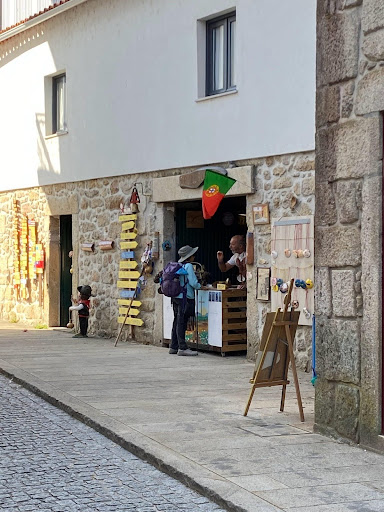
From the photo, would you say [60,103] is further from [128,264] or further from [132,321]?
[132,321]

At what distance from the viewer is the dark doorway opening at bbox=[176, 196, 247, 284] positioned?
15.0 m

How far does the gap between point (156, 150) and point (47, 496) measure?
9511mm

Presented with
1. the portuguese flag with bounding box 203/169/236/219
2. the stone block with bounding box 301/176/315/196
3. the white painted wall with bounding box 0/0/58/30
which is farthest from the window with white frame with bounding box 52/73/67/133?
the stone block with bounding box 301/176/315/196

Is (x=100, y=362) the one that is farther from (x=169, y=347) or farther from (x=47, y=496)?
(x=47, y=496)

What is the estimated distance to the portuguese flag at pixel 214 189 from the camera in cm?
1291

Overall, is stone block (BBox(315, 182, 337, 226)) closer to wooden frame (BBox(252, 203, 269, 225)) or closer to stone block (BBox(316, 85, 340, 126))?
stone block (BBox(316, 85, 340, 126))

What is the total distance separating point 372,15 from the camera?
22.9 ft

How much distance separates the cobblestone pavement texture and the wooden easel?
4.87ft

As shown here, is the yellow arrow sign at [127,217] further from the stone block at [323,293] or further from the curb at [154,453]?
the stone block at [323,293]

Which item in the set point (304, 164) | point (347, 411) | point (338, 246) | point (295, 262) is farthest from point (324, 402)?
point (304, 164)

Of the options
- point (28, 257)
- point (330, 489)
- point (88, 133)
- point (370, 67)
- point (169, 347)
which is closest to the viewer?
point (330, 489)

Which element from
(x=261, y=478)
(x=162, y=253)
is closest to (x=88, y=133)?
(x=162, y=253)

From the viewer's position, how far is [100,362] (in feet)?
41.3

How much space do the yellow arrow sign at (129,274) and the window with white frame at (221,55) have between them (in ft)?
10.4
